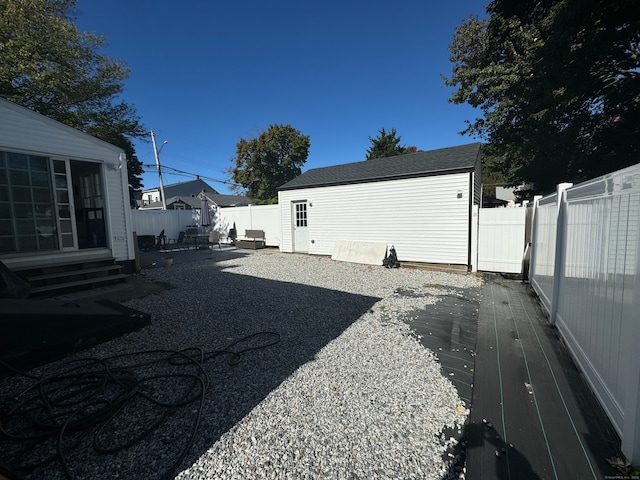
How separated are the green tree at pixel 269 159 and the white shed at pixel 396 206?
47.8ft

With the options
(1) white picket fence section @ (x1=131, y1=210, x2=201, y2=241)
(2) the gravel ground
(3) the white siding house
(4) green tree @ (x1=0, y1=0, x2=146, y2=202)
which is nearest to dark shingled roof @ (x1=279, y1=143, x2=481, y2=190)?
(2) the gravel ground

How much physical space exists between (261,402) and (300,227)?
9813 millimetres

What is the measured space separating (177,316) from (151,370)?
173cm

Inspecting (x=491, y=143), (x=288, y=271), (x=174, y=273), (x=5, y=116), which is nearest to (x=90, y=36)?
(x=5, y=116)

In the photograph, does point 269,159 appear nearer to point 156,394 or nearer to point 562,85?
point 562,85

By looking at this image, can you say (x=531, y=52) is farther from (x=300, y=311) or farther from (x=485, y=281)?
(x=300, y=311)

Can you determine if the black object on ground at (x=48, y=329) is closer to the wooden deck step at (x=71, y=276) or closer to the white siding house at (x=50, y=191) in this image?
the wooden deck step at (x=71, y=276)

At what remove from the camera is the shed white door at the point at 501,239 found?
694 centimetres

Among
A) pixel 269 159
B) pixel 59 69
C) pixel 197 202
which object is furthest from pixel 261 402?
pixel 197 202

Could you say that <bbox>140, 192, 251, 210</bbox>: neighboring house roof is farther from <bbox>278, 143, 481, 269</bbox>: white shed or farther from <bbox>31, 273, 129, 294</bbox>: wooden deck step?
<bbox>31, 273, 129, 294</bbox>: wooden deck step

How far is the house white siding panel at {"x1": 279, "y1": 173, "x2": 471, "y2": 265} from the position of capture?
26.4 ft

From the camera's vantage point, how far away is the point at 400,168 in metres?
9.55

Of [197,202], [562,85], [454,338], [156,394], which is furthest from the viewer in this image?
[197,202]

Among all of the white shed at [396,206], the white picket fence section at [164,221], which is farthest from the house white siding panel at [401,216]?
the white picket fence section at [164,221]
